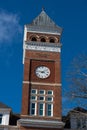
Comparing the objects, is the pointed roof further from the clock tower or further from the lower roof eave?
Result: the lower roof eave

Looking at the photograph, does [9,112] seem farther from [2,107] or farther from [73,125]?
[73,125]

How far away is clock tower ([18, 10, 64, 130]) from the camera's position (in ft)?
124

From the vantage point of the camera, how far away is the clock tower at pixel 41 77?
124 ft

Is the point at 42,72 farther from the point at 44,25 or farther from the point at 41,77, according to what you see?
the point at 44,25

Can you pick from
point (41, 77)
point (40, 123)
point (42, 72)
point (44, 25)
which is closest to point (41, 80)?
point (41, 77)

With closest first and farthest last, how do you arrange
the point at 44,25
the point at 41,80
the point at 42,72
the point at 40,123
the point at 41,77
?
the point at 40,123, the point at 41,80, the point at 41,77, the point at 42,72, the point at 44,25

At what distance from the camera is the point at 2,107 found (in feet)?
133

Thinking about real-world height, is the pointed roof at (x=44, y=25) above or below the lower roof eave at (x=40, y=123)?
above

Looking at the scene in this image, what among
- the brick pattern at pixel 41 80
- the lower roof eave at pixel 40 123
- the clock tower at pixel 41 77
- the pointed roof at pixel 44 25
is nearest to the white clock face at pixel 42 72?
the clock tower at pixel 41 77

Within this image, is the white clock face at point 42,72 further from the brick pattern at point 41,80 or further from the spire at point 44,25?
the spire at point 44,25

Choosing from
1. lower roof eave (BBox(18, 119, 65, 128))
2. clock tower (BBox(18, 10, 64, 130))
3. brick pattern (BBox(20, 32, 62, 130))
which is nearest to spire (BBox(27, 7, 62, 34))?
clock tower (BBox(18, 10, 64, 130))

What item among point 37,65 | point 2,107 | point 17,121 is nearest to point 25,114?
point 17,121

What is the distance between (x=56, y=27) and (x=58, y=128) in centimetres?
1299

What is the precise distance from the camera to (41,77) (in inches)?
1596
